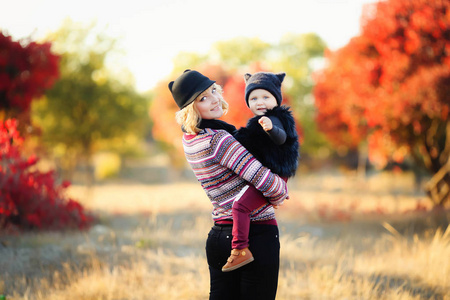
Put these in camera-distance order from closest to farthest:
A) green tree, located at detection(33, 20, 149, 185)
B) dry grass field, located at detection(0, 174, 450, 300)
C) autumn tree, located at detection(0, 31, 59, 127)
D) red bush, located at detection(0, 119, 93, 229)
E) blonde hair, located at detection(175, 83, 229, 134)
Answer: blonde hair, located at detection(175, 83, 229, 134) → dry grass field, located at detection(0, 174, 450, 300) → red bush, located at detection(0, 119, 93, 229) → autumn tree, located at detection(0, 31, 59, 127) → green tree, located at detection(33, 20, 149, 185)

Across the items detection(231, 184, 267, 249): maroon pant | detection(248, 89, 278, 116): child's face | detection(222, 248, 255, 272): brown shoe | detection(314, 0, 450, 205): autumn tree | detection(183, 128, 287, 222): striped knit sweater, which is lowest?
detection(222, 248, 255, 272): brown shoe

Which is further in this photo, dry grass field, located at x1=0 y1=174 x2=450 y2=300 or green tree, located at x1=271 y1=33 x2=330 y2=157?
green tree, located at x1=271 y1=33 x2=330 y2=157

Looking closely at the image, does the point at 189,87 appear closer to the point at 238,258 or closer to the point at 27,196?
the point at 238,258

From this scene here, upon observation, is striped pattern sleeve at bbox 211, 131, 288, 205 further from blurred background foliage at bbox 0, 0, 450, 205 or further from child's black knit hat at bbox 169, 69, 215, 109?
blurred background foliage at bbox 0, 0, 450, 205

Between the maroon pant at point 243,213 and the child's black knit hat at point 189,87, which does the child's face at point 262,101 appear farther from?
the maroon pant at point 243,213

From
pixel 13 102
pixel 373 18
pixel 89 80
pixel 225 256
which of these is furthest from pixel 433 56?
pixel 89 80

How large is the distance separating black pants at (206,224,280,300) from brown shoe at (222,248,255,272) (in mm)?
71

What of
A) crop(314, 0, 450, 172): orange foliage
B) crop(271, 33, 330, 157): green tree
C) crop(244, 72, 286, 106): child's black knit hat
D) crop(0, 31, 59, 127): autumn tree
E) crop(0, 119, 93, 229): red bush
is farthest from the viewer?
crop(271, 33, 330, 157): green tree

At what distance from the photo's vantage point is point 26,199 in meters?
6.49

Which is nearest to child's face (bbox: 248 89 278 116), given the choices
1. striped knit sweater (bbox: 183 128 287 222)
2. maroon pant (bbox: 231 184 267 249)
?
striped knit sweater (bbox: 183 128 287 222)

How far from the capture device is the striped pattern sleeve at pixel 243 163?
204cm

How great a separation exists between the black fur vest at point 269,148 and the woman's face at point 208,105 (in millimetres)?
174

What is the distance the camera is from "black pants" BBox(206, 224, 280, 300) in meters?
2.08

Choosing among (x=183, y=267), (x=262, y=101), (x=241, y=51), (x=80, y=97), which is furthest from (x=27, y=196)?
(x=241, y=51)
